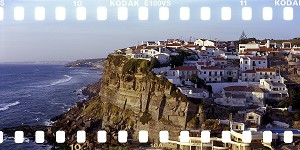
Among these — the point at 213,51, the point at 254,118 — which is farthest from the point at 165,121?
the point at 213,51

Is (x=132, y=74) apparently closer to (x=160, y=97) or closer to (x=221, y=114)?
(x=160, y=97)

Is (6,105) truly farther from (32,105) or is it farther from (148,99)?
(148,99)

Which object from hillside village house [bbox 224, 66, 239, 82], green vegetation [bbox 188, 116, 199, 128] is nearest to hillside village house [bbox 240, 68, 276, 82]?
hillside village house [bbox 224, 66, 239, 82]

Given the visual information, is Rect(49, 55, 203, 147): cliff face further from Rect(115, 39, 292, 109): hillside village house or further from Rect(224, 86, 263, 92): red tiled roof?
Rect(224, 86, 263, 92): red tiled roof

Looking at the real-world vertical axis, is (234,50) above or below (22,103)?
above

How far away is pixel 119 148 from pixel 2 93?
4414cm

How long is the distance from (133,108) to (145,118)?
2242mm

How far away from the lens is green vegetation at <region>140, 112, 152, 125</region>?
1329 inches

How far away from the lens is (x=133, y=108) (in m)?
35.9

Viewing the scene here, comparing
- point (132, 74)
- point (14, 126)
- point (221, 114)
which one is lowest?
point (14, 126)

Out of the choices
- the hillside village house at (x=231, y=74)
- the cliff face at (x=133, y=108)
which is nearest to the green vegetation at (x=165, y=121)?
the cliff face at (x=133, y=108)

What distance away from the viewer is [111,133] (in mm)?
34062

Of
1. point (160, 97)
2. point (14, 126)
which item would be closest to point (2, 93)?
point (14, 126)

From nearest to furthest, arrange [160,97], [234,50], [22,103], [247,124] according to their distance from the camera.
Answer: [247,124], [160,97], [234,50], [22,103]
